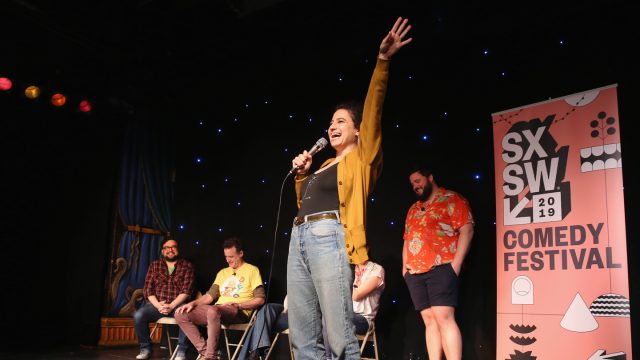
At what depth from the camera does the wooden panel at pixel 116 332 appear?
6.18 metres

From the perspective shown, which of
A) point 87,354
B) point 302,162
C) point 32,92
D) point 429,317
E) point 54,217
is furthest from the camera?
point 54,217

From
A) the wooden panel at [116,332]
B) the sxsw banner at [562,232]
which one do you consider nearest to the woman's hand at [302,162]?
the sxsw banner at [562,232]

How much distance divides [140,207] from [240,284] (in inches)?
107

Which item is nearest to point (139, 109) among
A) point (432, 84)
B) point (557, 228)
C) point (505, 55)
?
point (432, 84)

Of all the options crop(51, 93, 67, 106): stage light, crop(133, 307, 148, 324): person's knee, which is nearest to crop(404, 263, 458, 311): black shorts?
crop(133, 307, 148, 324): person's knee

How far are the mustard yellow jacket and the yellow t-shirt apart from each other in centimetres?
289

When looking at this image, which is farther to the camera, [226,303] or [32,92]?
[32,92]

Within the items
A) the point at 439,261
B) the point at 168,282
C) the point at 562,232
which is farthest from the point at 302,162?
the point at 168,282

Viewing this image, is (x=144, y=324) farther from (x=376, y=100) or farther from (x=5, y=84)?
(x=376, y=100)

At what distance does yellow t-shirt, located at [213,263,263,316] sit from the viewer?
15.5 feet

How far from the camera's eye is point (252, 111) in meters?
5.64

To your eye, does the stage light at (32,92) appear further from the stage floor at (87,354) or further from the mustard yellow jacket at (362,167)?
the mustard yellow jacket at (362,167)

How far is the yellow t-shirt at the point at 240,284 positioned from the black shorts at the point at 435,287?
1.61m

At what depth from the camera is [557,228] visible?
353cm
